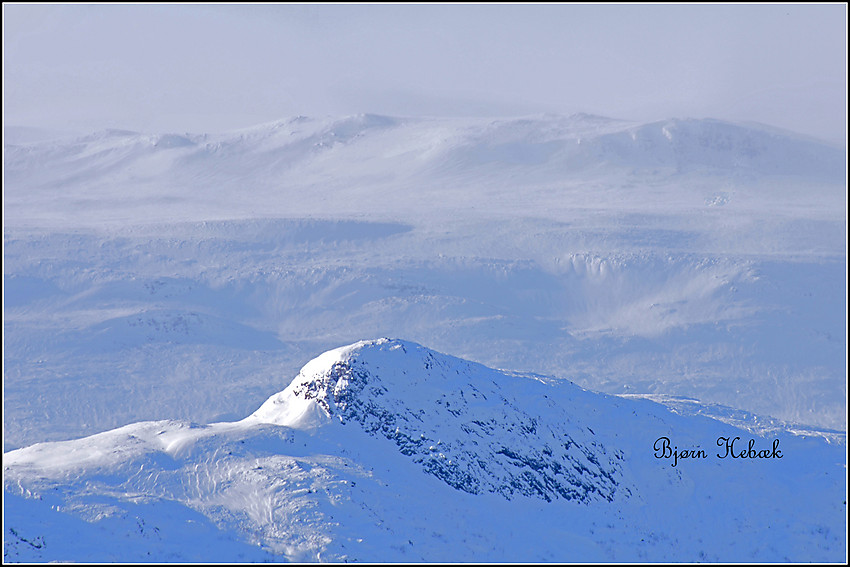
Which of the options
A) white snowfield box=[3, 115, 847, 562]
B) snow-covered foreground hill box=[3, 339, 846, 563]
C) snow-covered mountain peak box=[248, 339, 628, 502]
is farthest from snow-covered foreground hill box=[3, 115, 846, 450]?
snow-covered mountain peak box=[248, 339, 628, 502]

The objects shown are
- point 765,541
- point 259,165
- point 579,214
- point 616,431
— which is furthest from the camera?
point 259,165

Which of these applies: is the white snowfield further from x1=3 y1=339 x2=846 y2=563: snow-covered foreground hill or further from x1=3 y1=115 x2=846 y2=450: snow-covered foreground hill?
x1=3 y1=115 x2=846 y2=450: snow-covered foreground hill

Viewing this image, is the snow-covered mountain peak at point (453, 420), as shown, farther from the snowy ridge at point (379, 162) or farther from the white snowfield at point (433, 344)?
the snowy ridge at point (379, 162)

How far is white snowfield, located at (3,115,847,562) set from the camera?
1786 centimetres

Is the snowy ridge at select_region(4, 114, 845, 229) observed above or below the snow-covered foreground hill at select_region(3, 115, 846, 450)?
above

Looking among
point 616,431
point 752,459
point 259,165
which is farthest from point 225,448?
point 259,165

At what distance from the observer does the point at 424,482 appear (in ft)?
62.1

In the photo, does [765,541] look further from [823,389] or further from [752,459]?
[823,389]

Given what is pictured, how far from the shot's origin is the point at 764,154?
84812 millimetres

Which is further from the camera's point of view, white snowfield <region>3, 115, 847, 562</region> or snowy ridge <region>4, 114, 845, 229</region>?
snowy ridge <region>4, 114, 845, 229</region>

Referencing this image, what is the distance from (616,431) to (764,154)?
231 ft

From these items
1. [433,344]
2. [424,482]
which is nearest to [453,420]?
[424,482]

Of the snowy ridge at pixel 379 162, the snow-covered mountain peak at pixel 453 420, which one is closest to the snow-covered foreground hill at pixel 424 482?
the snow-covered mountain peak at pixel 453 420

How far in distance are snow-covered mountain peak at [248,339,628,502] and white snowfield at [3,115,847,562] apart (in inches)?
3.0
